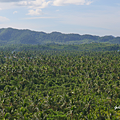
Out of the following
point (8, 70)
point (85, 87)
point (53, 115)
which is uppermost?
Result: point (8, 70)

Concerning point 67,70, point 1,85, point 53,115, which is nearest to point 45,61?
point 67,70

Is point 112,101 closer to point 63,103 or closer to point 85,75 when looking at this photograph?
point 63,103

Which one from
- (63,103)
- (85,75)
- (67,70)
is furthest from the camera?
(67,70)

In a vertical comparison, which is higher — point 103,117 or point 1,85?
point 1,85

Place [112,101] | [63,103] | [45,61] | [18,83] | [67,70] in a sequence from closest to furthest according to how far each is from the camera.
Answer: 1. [63,103]
2. [112,101]
3. [18,83]
4. [67,70]
5. [45,61]

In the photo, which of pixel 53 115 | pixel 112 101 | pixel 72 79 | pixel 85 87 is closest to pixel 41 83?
pixel 72 79

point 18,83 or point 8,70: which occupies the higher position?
point 8,70

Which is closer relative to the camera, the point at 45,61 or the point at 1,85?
the point at 1,85

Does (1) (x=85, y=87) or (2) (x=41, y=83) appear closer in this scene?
(1) (x=85, y=87)

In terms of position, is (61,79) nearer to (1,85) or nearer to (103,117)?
(1,85)
